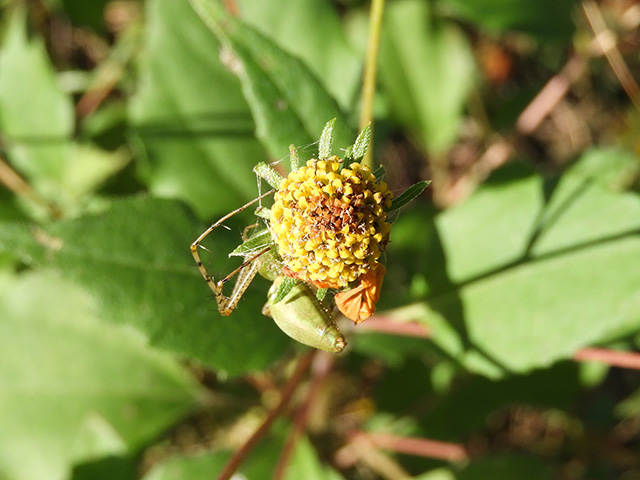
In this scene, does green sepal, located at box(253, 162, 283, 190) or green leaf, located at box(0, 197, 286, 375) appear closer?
green sepal, located at box(253, 162, 283, 190)

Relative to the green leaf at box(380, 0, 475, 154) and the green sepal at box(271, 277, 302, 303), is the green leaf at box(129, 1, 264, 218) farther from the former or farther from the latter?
the green sepal at box(271, 277, 302, 303)

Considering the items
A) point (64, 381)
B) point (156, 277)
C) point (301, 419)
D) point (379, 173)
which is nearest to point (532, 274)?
point (379, 173)

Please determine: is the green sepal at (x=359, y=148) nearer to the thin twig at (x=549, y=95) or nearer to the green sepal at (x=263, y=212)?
the green sepal at (x=263, y=212)

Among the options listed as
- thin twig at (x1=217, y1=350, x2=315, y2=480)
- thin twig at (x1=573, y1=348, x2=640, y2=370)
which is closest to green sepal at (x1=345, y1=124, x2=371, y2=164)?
thin twig at (x1=217, y1=350, x2=315, y2=480)

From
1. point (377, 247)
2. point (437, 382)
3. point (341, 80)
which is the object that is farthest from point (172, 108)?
point (437, 382)

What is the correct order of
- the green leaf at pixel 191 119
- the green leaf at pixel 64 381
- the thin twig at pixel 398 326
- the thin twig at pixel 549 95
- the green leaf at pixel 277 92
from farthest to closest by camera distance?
the thin twig at pixel 549 95
the green leaf at pixel 64 381
the green leaf at pixel 191 119
the thin twig at pixel 398 326
the green leaf at pixel 277 92

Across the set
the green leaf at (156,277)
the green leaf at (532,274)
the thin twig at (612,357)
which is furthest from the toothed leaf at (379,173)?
the thin twig at (612,357)

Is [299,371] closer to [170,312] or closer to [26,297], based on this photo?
[170,312]
